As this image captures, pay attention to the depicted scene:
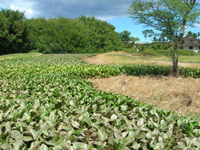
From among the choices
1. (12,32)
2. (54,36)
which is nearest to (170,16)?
(54,36)

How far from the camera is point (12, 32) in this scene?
107 feet

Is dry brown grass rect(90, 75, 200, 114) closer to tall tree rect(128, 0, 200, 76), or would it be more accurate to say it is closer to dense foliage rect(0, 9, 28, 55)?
tall tree rect(128, 0, 200, 76)

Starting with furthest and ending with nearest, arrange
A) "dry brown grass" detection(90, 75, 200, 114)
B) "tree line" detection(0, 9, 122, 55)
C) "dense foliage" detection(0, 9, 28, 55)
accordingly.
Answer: "dense foliage" detection(0, 9, 28, 55), "tree line" detection(0, 9, 122, 55), "dry brown grass" detection(90, 75, 200, 114)

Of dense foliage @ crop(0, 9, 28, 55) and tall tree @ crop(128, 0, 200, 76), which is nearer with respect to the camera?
tall tree @ crop(128, 0, 200, 76)

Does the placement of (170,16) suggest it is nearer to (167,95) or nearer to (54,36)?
(167,95)

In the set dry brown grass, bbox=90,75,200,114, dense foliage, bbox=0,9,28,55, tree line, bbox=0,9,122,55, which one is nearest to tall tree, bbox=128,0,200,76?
dry brown grass, bbox=90,75,200,114

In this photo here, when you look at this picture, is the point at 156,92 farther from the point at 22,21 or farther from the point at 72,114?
the point at 22,21

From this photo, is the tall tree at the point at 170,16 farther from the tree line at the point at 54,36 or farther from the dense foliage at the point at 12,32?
the dense foliage at the point at 12,32

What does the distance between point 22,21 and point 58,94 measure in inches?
1388

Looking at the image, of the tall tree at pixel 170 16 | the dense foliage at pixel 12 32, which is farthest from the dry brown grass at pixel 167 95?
the dense foliage at pixel 12 32

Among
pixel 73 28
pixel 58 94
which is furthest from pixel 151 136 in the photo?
pixel 73 28

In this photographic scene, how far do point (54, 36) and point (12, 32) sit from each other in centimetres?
937

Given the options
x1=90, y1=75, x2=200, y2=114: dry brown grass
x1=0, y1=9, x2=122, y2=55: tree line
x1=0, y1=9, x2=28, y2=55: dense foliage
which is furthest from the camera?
x1=0, y1=9, x2=28, y2=55: dense foliage

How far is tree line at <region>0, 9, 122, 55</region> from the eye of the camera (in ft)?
92.7
